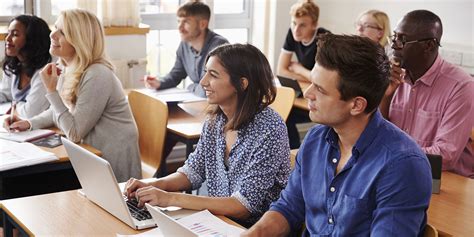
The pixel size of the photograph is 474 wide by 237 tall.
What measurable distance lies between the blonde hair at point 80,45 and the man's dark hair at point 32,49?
617 millimetres

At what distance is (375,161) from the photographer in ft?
6.10

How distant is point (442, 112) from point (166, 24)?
2763 millimetres

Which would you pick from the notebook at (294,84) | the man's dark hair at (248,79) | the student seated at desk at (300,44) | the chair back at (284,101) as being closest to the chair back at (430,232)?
the man's dark hair at (248,79)

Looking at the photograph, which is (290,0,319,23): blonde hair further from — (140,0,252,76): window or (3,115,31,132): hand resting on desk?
(3,115,31,132): hand resting on desk

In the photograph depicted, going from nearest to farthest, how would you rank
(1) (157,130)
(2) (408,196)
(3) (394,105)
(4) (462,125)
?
(2) (408,196), (4) (462,125), (3) (394,105), (1) (157,130)

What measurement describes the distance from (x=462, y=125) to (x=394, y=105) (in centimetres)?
35

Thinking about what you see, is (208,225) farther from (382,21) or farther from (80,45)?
(382,21)

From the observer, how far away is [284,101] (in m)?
3.90

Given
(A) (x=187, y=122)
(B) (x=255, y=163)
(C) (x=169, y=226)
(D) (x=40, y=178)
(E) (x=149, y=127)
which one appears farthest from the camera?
(A) (x=187, y=122)

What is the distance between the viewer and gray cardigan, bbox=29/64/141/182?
325 centimetres

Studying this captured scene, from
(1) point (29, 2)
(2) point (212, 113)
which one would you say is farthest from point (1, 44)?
(2) point (212, 113)

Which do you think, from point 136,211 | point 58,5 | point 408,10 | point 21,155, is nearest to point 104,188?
point 136,211

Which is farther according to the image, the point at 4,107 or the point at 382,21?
the point at 382,21

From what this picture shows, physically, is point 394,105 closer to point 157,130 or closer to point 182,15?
point 157,130
